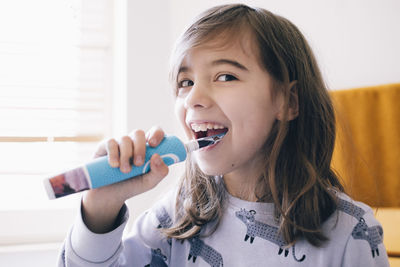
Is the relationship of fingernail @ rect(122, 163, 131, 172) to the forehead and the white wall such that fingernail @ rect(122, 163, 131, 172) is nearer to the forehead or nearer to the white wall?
the forehead

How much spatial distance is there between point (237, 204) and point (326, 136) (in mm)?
210

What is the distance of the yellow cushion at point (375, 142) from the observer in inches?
46.4

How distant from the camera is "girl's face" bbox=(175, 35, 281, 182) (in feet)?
2.01

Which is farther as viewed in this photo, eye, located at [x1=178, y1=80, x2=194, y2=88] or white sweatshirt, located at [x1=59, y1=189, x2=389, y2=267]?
eye, located at [x1=178, y1=80, x2=194, y2=88]

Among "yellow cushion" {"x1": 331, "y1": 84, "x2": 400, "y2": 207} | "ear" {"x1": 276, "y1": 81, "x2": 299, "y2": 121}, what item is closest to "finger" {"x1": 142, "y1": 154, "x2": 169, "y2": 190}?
"ear" {"x1": 276, "y1": 81, "x2": 299, "y2": 121}

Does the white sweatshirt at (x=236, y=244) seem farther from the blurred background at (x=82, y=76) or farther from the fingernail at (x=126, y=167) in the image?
the blurred background at (x=82, y=76)

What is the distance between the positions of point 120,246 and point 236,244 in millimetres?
192

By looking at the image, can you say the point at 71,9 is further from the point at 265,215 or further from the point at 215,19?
the point at 265,215

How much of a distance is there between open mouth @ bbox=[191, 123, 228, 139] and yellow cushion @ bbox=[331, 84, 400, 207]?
2.10 ft

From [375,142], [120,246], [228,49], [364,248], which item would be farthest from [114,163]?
→ [375,142]

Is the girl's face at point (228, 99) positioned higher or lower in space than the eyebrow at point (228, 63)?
lower

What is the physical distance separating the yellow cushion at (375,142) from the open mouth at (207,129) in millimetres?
640

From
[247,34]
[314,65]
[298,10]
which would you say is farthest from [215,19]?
[298,10]

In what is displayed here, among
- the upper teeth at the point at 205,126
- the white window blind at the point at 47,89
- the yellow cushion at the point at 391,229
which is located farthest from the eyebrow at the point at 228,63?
the white window blind at the point at 47,89
